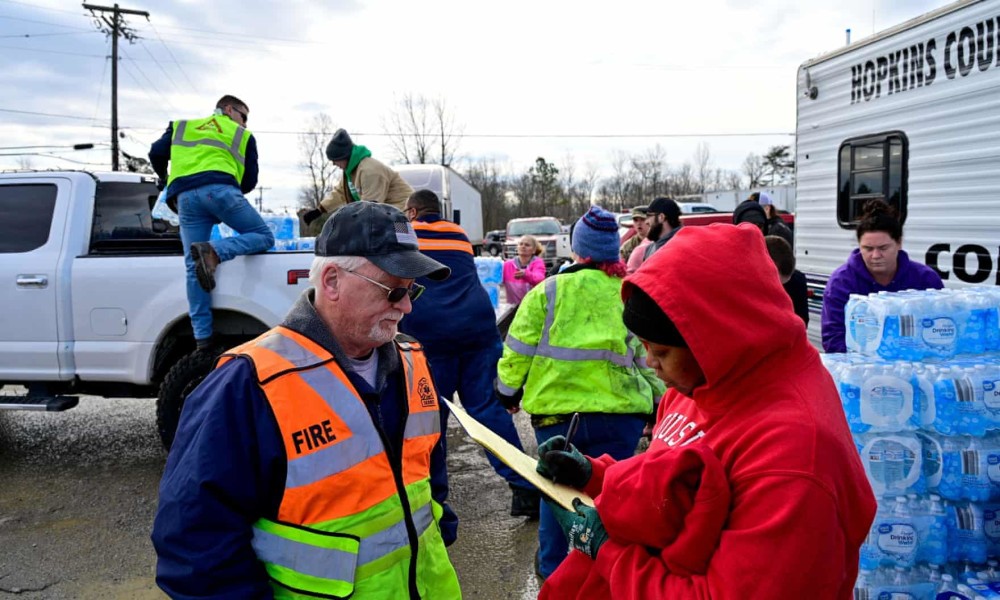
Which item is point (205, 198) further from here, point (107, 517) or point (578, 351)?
point (578, 351)

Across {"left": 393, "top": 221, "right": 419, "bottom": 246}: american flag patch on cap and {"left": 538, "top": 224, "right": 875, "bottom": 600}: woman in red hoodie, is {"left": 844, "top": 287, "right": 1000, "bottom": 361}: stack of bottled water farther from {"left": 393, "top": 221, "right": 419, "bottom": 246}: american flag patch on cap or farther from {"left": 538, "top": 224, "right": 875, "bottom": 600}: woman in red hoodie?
{"left": 393, "top": 221, "right": 419, "bottom": 246}: american flag patch on cap

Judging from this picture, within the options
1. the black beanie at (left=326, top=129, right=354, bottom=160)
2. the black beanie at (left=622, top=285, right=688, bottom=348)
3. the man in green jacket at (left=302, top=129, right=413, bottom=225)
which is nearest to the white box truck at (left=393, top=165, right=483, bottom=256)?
the man in green jacket at (left=302, top=129, right=413, bottom=225)

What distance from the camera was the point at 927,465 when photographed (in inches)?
124

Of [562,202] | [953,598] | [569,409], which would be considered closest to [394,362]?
[569,409]

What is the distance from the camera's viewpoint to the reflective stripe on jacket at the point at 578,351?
3.51m

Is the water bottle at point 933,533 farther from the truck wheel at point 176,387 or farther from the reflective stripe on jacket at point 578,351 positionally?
the truck wheel at point 176,387

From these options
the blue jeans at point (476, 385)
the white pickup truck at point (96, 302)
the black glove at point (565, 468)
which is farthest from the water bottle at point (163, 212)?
the black glove at point (565, 468)

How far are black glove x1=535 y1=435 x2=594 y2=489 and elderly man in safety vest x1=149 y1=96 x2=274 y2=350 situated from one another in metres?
4.04

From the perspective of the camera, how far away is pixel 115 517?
16.2ft

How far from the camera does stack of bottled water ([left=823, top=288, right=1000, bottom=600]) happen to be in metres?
3.08

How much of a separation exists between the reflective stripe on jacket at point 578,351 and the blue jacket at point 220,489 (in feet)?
6.62

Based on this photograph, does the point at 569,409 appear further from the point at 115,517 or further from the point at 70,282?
the point at 70,282

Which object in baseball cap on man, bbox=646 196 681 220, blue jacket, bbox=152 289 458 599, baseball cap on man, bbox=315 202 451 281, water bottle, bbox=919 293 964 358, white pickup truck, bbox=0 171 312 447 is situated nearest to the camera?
blue jacket, bbox=152 289 458 599

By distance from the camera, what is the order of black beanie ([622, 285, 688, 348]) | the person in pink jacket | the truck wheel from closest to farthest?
black beanie ([622, 285, 688, 348])
the truck wheel
the person in pink jacket
